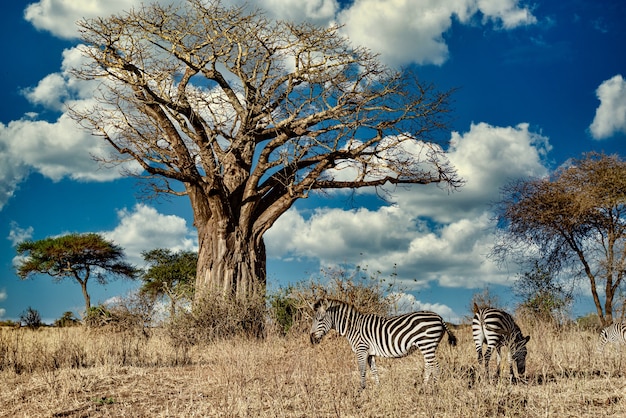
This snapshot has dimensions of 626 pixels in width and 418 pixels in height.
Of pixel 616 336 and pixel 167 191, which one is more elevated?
pixel 167 191

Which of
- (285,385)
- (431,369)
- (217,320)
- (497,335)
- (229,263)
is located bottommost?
(285,385)

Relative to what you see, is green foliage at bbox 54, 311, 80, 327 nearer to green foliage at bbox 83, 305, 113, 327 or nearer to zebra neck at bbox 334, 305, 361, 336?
green foliage at bbox 83, 305, 113, 327

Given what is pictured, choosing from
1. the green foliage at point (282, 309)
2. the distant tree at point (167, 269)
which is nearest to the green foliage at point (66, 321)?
the distant tree at point (167, 269)

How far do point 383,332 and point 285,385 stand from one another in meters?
1.50

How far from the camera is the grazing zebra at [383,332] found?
7895 millimetres

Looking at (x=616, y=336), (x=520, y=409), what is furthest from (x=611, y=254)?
(x=520, y=409)

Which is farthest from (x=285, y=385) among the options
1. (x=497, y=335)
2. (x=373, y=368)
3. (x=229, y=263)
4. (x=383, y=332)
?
(x=229, y=263)

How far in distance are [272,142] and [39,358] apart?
8.74m

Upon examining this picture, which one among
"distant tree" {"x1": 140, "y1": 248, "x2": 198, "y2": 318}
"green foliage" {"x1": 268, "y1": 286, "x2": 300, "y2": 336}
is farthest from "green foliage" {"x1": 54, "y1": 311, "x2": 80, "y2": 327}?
"green foliage" {"x1": 268, "y1": 286, "x2": 300, "y2": 336}

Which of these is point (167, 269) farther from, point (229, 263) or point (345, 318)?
point (345, 318)

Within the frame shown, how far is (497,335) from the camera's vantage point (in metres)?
8.52

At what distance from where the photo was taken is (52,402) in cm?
788

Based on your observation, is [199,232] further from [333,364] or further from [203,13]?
[333,364]

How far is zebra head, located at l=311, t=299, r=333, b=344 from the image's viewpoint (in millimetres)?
8930
